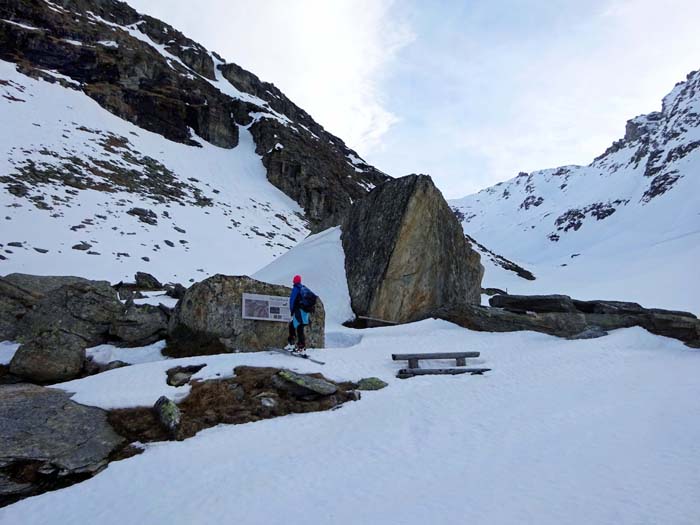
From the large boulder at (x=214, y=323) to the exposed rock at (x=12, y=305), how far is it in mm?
4407

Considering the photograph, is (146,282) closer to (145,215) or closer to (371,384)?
(145,215)

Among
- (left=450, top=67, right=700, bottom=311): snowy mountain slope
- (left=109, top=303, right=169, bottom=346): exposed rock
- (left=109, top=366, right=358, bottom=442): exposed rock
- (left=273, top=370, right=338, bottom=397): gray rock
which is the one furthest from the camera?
(left=450, top=67, right=700, bottom=311): snowy mountain slope

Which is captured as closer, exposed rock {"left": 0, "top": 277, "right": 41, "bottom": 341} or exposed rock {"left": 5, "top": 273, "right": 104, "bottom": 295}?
exposed rock {"left": 0, "top": 277, "right": 41, "bottom": 341}

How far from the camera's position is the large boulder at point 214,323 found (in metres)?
12.3

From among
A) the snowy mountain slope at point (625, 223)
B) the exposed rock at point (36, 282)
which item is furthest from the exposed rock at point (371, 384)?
the snowy mountain slope at point (625, 223)

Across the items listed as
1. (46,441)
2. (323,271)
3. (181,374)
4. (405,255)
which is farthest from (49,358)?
(405,255)

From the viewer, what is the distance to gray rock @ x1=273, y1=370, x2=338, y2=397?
9.50 m

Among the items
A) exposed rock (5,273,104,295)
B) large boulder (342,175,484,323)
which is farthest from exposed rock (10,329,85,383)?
large boulder (342,175,484,323)

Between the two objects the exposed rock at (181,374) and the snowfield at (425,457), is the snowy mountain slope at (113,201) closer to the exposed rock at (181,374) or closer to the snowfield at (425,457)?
the exposed rock at (181,374)

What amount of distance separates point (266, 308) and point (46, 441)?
22.4 feet

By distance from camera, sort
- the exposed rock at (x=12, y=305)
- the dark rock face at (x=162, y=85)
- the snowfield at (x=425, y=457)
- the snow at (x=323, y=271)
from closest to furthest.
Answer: the snowfield at (x=425, y=457), the exposed rock at (x=12, y=305), the snow at (x=323, y=271), the dark rock face at (x=162, y=85)

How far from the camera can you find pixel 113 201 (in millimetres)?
29531

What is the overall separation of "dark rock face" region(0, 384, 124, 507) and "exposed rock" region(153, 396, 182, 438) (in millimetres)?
762

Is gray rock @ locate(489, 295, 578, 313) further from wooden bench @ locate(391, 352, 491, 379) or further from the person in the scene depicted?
the person
